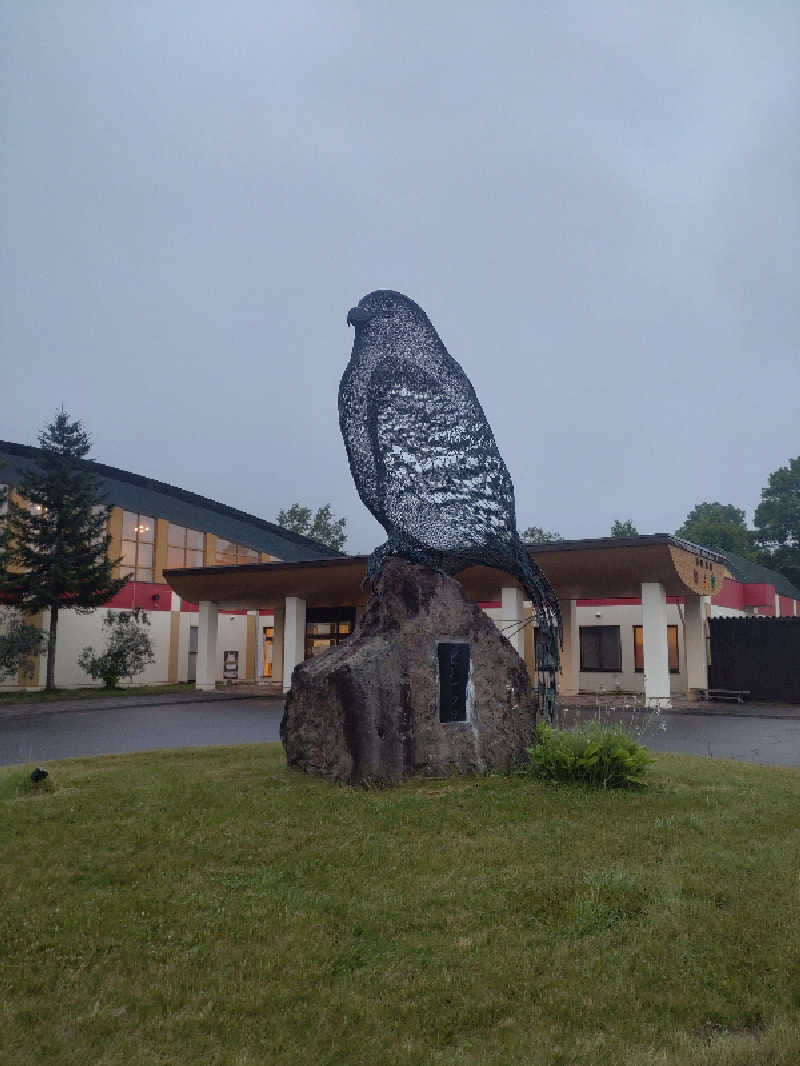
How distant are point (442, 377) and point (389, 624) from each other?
3.14 m

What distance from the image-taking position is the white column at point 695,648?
2261cm

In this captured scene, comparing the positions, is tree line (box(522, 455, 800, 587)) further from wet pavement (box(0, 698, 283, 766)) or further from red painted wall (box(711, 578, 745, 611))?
wet pavement (box(0, 698, 283, 766))

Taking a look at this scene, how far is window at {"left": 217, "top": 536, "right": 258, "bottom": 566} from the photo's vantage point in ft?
117

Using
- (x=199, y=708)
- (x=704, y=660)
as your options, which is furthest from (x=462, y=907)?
(x=704, y=660)

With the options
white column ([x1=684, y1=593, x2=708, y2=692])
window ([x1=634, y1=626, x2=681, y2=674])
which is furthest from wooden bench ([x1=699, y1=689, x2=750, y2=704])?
window ([x1=634, y1=626, x2=681, y2=674])

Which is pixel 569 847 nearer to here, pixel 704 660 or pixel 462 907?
pixel 462 907

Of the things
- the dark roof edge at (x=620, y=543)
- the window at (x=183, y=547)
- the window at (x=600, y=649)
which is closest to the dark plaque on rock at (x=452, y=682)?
the dark roof edge at (x=620, y=543)

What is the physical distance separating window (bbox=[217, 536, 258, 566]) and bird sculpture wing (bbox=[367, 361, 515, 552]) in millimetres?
27200

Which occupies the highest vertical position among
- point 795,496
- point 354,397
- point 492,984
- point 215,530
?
point 795,496

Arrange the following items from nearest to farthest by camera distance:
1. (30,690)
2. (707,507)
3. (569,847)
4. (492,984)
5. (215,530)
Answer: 1. (492,984)
2. (569,847)
3. (30,690)
4. (215,530)
5. (707,507)

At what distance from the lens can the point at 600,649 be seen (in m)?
26.6

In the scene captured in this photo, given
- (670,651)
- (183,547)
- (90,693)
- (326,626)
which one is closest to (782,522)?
(670,651)

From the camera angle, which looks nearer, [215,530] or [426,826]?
[426,826]

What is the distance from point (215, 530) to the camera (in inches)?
1403
